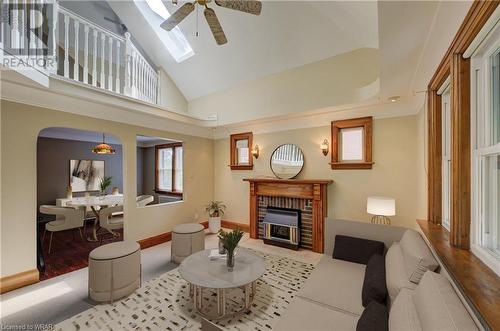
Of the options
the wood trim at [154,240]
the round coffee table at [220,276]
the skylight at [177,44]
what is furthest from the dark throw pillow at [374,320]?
the skylight at [177,44]

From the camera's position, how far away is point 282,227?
4.01 m

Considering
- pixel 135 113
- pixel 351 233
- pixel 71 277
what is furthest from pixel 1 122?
pixel 351 233

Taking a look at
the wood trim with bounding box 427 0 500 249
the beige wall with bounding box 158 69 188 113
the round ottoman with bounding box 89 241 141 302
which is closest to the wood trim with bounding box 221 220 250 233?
the round ottoman with bounding box 89 241 141 302

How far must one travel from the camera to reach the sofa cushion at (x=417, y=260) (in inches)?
57.3

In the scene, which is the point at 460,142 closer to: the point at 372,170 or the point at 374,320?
the point at 374,320

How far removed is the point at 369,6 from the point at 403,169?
7.68ft

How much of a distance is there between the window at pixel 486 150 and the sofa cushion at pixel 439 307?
428 mm

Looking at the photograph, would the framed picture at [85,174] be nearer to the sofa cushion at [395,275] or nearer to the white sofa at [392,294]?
the white sofa at [392,294]

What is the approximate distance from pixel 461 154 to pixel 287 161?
9.35 ft

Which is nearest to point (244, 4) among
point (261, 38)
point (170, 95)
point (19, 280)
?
point (261, 38)

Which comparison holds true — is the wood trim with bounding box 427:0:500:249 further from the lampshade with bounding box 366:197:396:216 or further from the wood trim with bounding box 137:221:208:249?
the wood trim with bounding box 137:221:208:249

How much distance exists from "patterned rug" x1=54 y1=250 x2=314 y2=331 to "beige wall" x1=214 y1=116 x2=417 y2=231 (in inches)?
67.1

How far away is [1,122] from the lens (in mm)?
2428

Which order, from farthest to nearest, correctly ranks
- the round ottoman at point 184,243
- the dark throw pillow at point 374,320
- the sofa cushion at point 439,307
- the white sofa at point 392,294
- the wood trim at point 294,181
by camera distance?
the wood trim at point 294,181
the round ottoman at point 184,243
the dark throw pillow at point 374,320
the white sofa at point 392,294
the sofa cushion at point 439,307
